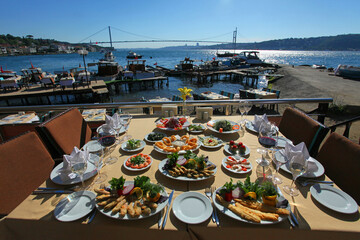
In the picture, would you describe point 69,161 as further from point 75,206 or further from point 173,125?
point 173,125

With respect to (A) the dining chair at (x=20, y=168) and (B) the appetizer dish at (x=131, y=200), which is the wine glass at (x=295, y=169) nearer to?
(B) the appetizer dish at (x=131, y=200)

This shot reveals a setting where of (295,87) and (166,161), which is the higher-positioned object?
(166,161)

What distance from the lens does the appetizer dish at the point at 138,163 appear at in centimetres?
194

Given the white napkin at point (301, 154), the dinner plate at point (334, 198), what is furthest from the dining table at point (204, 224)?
the white napkin at point (301, 154)

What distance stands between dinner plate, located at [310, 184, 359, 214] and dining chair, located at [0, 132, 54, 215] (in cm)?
274

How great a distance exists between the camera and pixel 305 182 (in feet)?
5.69

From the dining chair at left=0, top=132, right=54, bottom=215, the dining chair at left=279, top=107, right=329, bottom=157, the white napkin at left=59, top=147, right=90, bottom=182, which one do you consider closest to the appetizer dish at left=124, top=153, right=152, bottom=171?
the white napkin at left=59, top=147, right=90, bottom=182

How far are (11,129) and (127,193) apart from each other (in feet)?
15.4

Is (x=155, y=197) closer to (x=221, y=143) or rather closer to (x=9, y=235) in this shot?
(x=9, y=235)

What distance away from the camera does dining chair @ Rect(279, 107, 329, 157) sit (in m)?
2.43

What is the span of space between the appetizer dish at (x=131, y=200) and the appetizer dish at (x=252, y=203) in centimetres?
46

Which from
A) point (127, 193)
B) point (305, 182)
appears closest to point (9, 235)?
point (127, 193)

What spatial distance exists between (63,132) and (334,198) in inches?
130

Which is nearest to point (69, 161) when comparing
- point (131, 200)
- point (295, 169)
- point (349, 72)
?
point (131, 200)
